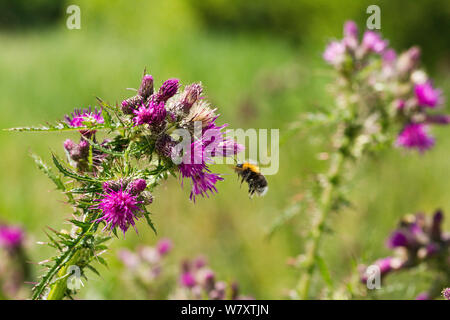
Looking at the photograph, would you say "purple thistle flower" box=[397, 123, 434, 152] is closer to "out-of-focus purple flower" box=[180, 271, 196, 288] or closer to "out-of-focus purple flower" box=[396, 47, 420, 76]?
"out-of-focus purple flower" box=[396, 47, 420, 76]

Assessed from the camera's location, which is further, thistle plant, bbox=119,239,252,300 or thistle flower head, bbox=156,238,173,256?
thistle flower head, bbox=156,238,173,256

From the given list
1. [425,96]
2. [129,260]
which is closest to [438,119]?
[425,96]

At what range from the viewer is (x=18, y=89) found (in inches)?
402

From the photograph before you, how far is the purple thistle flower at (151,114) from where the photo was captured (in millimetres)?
1229

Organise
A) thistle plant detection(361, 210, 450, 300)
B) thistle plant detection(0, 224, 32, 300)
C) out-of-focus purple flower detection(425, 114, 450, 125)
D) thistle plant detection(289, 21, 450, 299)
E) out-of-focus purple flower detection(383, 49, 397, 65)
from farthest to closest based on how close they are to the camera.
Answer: thistle plant detection(0, 224, 32, 300)
out-of-focus purple flower detection(383, 49, 397, 65)
out-of-focus purple flower detection(425, 114, 450, 125)
thistle plant detection(289, 21, 450, 299)
thistle plant detection(361, 210, 450, 300)

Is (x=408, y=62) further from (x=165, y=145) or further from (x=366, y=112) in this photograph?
(x=165, y=145)

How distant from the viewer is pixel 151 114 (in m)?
1.23

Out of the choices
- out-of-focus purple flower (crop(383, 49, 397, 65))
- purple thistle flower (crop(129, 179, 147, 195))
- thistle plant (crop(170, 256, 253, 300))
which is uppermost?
out-of-focus purple flower (crop(383, 49, 397, 65))

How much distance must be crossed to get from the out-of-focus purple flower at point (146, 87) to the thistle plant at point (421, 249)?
124 cm

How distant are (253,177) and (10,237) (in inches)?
61.0

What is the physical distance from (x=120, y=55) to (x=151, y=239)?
9687 millimetres

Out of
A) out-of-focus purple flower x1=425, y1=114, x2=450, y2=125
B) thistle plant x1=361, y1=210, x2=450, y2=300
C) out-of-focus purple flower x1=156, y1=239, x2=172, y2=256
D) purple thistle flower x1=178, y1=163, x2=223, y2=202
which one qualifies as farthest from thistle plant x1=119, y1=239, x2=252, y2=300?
out-of-focus purple flower x1=425, y1=114, x2=450, y2=125

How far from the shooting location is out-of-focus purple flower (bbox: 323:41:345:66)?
2266 millimetres

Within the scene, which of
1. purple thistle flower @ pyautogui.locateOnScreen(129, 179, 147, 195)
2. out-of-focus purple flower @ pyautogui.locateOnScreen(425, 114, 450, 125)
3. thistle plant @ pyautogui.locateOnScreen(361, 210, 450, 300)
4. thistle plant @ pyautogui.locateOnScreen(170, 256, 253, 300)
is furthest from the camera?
out-of-focus purple flower @ pyautogui.locateOnScreen(425, 114, 450, 125)
